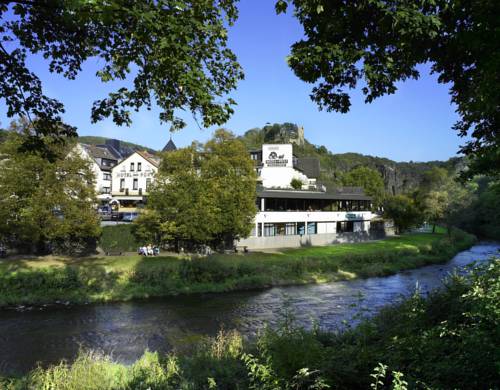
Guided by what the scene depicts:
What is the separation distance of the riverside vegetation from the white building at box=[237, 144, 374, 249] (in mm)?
35453

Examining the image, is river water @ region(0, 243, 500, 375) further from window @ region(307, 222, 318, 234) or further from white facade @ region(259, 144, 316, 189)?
white facade @ region(259, 144, 316, 189)

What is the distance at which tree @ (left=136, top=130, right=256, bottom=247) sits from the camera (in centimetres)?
Result: 3597

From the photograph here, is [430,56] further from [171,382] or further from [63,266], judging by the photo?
[63,266]

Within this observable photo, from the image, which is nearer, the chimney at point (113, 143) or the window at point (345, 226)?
the window at point (345, 226)

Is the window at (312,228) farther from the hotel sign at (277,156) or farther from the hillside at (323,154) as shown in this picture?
the hillside at (323,154)

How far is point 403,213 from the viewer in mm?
66125

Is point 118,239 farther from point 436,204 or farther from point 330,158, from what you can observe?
point 330,158

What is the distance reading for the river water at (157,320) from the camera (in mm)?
16703

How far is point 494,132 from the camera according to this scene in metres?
13.3

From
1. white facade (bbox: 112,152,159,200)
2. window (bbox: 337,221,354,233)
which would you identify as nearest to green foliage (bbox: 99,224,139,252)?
white facade (bbox: 112,152,159,200)

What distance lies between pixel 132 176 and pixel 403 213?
151ft

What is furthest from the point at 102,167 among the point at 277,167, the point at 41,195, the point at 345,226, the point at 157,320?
the point at 157,320

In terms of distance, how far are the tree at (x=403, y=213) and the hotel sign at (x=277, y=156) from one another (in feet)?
61.2

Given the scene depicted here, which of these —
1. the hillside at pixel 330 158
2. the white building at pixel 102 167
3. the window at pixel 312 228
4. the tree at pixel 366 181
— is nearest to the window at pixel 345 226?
the window at pixel 312 228
